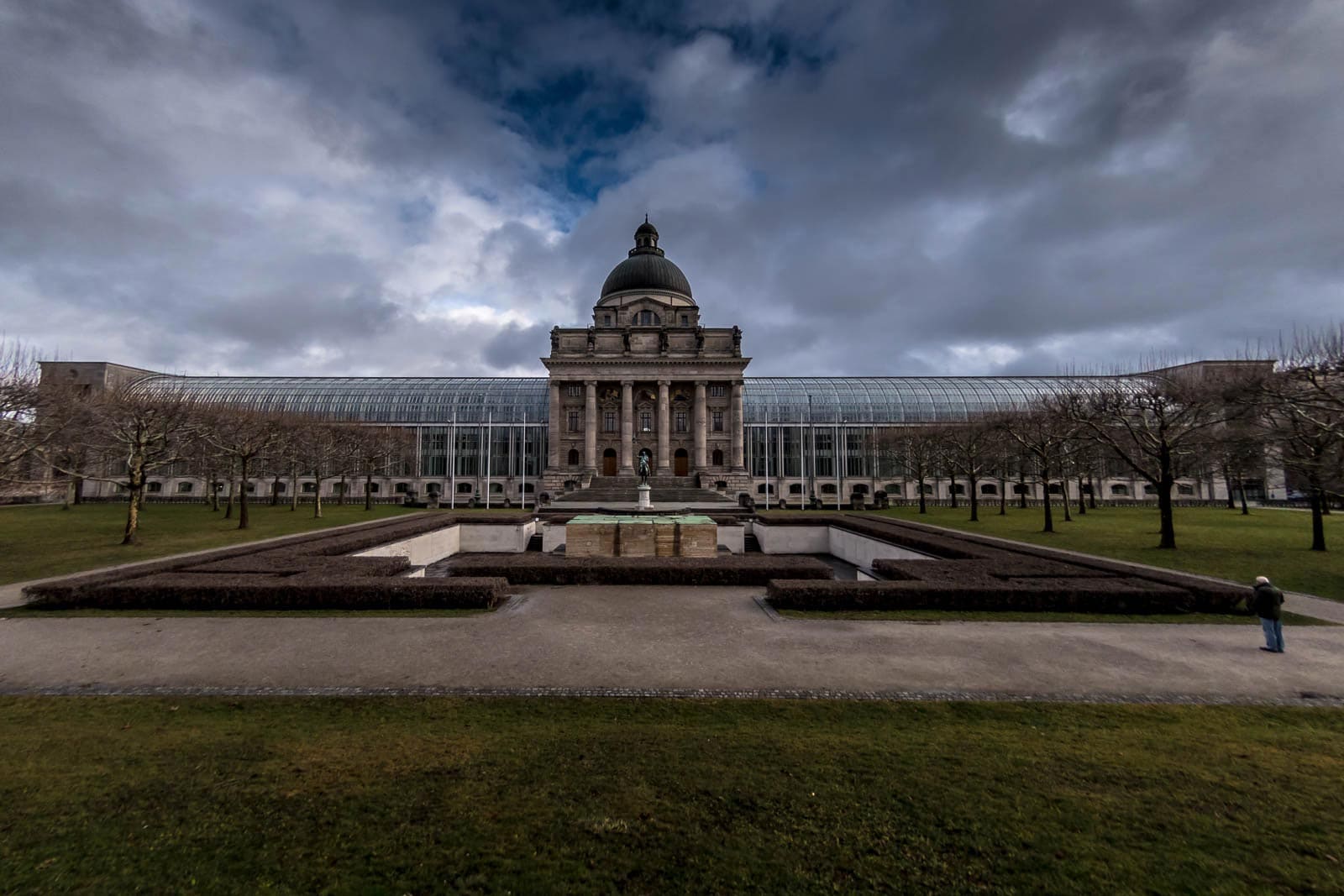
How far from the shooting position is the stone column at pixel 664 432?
69500 millimetres

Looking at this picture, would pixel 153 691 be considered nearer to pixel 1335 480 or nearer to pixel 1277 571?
pixel 1277 571

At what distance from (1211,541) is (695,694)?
33.8 meters

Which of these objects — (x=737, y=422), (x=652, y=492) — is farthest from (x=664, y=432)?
(x=652, y=492)

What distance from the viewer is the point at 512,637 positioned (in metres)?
12.9

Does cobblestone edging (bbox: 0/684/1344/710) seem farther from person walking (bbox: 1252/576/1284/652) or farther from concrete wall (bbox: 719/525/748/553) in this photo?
concrete wall (bbox: 719/525/748/553)

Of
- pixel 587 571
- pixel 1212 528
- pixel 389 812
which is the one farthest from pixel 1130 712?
pixel 1212 528

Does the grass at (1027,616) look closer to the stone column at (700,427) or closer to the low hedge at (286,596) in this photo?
the low hedge at (286,596)

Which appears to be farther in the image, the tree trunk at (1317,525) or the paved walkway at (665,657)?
the tree trunk at (1317,525)

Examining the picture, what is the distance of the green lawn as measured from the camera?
20578mm

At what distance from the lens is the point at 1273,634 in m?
12.0

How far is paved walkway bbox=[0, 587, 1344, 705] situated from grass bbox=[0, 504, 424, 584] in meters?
12.4

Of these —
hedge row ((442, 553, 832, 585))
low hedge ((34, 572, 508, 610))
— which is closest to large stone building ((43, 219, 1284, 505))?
hedge row ((442, 553, 832, 585))

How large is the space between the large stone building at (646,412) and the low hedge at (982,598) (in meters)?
44.3

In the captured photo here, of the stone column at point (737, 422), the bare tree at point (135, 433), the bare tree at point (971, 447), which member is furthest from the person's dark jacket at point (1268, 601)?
the stone column at point (737, 422)
